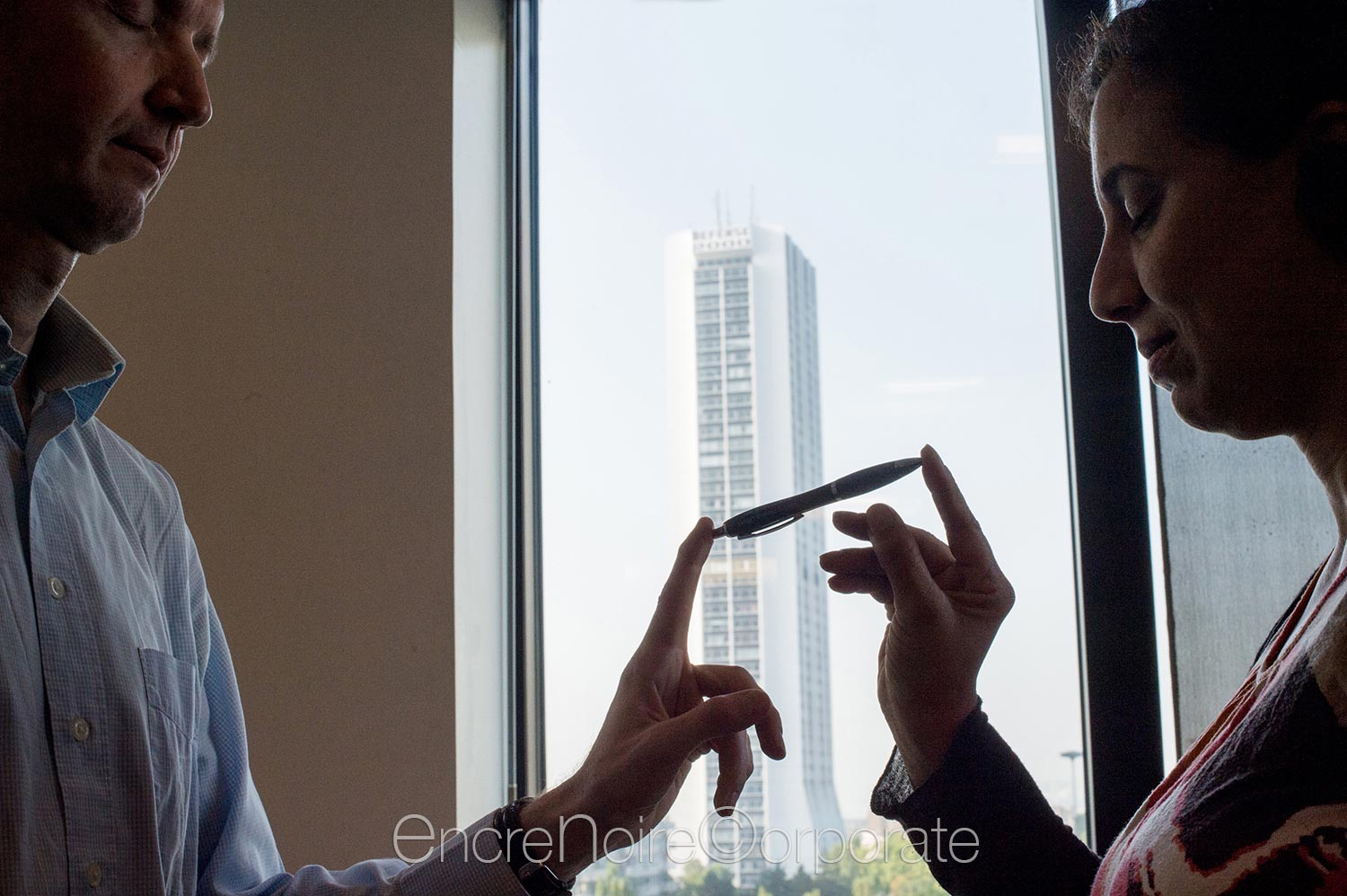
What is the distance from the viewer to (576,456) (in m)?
1.81

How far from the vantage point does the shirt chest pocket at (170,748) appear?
0.93 m

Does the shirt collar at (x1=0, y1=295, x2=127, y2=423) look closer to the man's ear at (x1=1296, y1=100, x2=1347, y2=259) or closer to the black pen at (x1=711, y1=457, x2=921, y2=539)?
the black pen at (x1=711, y1=457, x2=921, y2=539)

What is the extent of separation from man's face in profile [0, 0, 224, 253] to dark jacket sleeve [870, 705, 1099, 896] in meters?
→ 0.94

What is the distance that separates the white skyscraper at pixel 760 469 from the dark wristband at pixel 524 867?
27.5 inches

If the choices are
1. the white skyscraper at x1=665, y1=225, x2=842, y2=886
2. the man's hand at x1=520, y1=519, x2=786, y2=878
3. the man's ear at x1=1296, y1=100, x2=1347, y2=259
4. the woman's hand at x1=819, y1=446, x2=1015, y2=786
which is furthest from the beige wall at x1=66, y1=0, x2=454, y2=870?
the man's ear at x1=1296, y1=100, x2=1347, y2=259

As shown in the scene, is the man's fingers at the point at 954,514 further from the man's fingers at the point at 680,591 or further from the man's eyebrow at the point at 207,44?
the man's eyebrow at the point at 207,44

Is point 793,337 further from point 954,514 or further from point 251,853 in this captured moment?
point 251,853

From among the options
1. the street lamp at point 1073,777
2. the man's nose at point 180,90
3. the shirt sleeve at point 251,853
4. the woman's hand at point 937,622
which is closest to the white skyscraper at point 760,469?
the street lamp at point 1073,777

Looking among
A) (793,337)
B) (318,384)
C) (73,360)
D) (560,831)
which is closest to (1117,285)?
(560,831)

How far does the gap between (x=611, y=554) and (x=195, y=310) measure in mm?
808

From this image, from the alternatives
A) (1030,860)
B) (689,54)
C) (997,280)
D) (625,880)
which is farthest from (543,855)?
(689,54)

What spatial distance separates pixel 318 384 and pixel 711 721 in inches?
43.6

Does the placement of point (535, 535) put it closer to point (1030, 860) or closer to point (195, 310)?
point (195, 310)

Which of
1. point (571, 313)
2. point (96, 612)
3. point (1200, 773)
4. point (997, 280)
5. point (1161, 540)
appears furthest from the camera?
point (571, 313)
